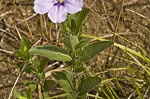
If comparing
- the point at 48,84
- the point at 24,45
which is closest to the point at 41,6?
the point at 24,45

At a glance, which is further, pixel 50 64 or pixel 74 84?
pixel 50 64

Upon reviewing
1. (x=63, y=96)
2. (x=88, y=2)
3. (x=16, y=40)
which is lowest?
(x=63, y=96)

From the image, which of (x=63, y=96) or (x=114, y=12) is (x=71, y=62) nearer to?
(x=63, y=96)

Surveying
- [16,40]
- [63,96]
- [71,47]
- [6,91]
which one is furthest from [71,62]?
[16,40]

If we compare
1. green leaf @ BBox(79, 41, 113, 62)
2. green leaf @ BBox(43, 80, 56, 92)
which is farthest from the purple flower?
green leaf @ BBox(43, 80, 56, 92)

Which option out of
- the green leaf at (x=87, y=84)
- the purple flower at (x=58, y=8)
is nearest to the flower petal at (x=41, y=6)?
the purple flower at (x=58, y=8)

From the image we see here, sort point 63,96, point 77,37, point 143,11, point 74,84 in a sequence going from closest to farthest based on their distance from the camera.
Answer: point 77,37 < point 74,84 < point 63,96 < point 143,11
